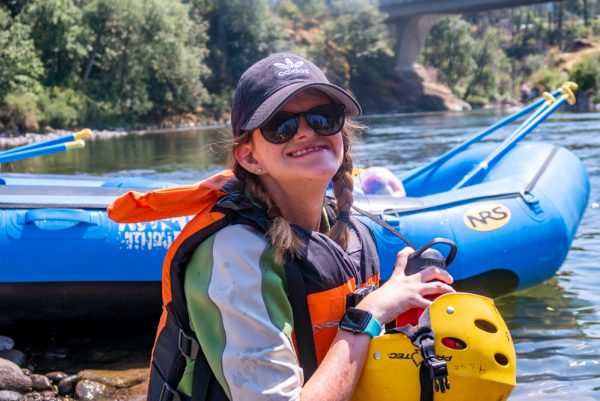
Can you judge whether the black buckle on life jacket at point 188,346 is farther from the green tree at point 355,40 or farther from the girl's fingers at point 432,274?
the green tree at point 355,40

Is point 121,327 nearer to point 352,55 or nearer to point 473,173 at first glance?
point 473,173

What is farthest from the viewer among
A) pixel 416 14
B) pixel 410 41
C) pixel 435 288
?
pixel 410 41

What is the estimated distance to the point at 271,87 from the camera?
1341mm

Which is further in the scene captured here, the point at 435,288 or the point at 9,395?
the point at 9,395

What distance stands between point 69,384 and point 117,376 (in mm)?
231

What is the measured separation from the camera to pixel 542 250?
423 centimetres

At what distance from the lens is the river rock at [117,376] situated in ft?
11.2

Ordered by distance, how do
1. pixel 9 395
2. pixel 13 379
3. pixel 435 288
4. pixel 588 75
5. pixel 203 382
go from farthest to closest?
A: pixel 588 75, pixel 13 379, pixel 9 395, pixel 435 288, pixel 203 382

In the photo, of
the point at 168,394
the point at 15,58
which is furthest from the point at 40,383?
the point at 15,58

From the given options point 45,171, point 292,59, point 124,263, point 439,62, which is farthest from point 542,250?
point 439,62

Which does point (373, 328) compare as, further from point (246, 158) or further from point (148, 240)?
point (148, 240)

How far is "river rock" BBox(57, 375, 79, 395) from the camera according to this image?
335 centimetres

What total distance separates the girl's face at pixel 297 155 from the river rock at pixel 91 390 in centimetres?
223

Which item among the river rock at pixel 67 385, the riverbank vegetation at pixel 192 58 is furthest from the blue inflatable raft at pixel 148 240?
the riverbank vegetation at pixel 192 58
